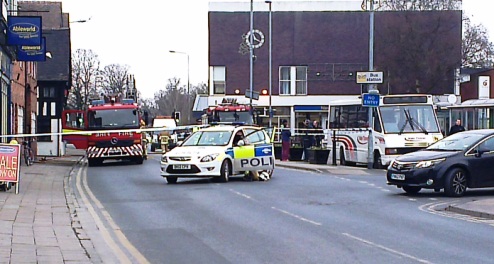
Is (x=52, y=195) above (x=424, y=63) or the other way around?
the other way around

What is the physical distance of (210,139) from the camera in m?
24.0

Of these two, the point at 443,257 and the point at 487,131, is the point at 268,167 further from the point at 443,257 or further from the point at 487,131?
the point at 443,257

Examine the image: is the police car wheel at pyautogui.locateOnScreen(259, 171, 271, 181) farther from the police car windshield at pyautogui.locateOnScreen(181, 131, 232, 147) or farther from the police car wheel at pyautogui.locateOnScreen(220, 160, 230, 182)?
Answer: the police car windshield at pyautogui.locateOnScreen(181, 131, 232, 147)

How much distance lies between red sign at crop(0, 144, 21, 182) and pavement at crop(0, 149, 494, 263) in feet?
1.46

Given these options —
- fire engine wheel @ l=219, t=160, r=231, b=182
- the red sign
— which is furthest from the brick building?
the red sign

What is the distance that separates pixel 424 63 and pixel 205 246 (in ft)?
178

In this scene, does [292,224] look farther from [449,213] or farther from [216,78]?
[216,78]

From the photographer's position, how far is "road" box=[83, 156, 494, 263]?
1099 centimetres

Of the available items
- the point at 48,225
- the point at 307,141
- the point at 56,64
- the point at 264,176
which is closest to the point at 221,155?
the point at 264,176

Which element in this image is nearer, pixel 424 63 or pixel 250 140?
pixel 250 140

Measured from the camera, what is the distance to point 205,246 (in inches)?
461

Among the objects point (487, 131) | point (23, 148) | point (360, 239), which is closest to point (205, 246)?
point (360, 239)

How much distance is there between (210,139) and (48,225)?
1046 centimetres

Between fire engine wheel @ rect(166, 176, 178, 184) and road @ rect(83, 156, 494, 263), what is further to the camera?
fire engine wheel @ rect(166, 176, 178, 184)
